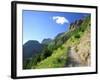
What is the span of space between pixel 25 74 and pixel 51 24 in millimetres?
452

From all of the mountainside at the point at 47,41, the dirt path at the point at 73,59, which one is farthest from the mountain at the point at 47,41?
the dirt path at the point at 73,59

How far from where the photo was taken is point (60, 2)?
206cm

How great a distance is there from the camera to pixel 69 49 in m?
2.09

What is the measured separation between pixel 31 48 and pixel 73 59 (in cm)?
38

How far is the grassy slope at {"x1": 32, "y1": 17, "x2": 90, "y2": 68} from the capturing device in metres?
2.01

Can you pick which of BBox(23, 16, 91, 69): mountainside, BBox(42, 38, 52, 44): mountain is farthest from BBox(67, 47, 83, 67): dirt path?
BBox(42, 38, 52, 44): mountain

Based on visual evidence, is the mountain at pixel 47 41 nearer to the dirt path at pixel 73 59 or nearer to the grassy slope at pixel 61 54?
the grassy slope at pixel 61 54

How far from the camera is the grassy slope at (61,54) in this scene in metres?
2.01

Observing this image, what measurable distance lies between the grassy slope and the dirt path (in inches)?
1.5

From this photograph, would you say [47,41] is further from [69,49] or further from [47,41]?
[69,49]

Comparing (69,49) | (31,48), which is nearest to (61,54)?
(69,49)
